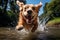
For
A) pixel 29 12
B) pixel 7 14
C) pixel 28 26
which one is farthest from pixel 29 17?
pixel 7 14

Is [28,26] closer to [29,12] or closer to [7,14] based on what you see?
[29,12]

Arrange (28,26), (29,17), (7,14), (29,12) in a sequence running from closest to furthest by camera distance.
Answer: (29,12) < (29,17) < (28,26) < (7,14)

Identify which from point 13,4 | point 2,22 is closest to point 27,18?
point 2,22

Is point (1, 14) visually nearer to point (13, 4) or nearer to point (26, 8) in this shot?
point (13, 4)

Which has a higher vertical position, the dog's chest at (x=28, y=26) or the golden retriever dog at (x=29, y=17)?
the golden retriever dog at (x=29, y=17)

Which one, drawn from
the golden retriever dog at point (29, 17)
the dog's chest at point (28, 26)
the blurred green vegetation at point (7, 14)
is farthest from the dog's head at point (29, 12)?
the blurred green vegetation at point (7, 14)

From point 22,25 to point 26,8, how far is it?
107 cm

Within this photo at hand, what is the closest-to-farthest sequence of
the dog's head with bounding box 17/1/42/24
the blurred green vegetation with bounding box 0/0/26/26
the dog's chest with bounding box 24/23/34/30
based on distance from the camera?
the dog's head with bounding box 17/1/42/24, the dog's chest with bounding box 24/23/34/30, the blurred green vegetation with bounding box 0/0/26/26

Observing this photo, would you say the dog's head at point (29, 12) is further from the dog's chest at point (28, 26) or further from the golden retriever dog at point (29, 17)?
the dog's chest at point (28, 26)

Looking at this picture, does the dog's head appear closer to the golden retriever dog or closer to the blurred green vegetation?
the golden retriever dog

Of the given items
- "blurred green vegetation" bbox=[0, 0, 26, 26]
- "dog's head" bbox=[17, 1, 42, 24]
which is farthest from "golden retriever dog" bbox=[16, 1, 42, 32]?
"blurred green vegetation" bbox=[0, 0, 26, 26]

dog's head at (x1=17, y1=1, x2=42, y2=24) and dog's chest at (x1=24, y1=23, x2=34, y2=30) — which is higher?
dog's head at (x1=17, y1=1, x2=42, y2=24)

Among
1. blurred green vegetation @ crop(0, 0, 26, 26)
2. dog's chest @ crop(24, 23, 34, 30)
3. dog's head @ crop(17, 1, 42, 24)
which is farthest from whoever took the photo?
blurred green vegetation @ crop(0, 0, 26, 26)

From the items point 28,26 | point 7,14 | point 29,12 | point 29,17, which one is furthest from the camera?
point 7,14
